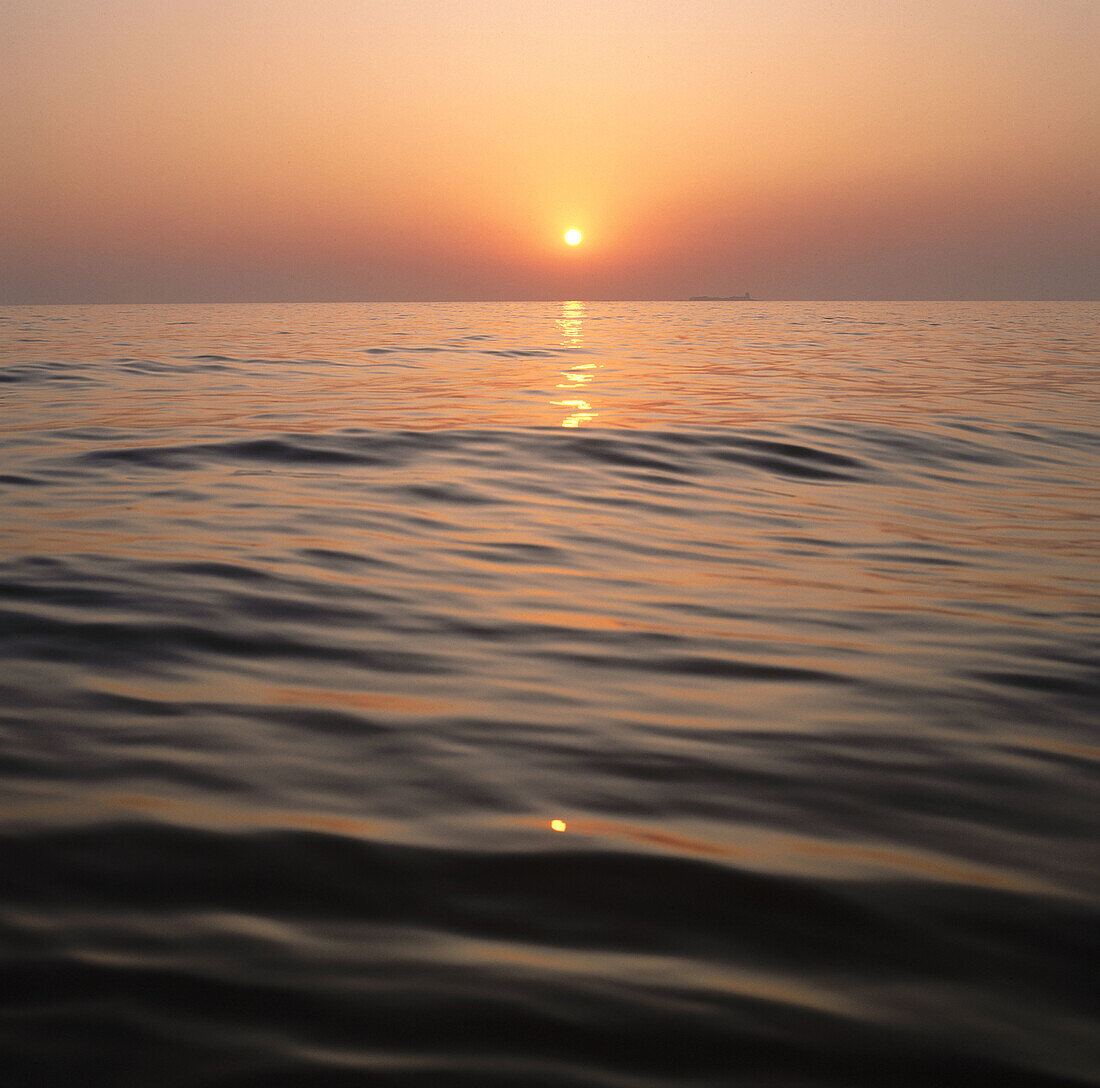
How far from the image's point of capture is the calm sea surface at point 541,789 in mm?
2062

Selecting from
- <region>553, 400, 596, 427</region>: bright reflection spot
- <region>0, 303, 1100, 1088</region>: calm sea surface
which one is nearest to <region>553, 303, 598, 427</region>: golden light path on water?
Answer: <region>553, 400, 596, 427</region>: bright reflection spot

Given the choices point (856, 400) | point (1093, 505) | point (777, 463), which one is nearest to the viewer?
point (1093, 505)

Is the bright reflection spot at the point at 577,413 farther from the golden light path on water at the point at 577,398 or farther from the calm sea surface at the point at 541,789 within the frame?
the calm sea surface at the point at 541,789

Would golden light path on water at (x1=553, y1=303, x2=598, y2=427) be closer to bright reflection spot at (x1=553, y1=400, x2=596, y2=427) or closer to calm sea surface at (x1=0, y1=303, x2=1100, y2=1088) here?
bright reflection spot at (x1=553, y1=400, x2=596, y2=427)

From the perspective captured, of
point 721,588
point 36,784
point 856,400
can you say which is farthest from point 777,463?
point 36,784

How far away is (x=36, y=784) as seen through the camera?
10.1ft

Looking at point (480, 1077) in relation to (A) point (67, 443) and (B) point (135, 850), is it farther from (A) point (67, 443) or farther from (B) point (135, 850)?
(A) point (67, 443)

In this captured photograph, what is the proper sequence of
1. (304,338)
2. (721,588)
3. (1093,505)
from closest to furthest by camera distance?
(721,588), (1093,505), (304,338)

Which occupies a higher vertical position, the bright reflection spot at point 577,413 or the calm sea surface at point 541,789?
the calm sea surface at point 541,789

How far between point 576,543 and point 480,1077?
487cm

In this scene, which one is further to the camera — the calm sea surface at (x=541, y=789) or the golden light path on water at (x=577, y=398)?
the golden light path on water at (x=577, y=398)

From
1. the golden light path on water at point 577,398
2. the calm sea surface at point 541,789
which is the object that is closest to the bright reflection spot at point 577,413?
the golden light path on water at point 577,398

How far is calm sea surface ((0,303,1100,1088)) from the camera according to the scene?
2.06m

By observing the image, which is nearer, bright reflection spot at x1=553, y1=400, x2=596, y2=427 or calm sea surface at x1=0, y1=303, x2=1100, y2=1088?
calm sea surface at x1=0, y1=303, x2=1100, y2=1088
